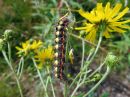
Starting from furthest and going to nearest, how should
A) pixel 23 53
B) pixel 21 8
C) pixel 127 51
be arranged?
1. pixel 21 8
2. pixel 127 51
3. pixel 23 53

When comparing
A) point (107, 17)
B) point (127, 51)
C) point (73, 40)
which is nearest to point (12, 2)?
point (73, 40)

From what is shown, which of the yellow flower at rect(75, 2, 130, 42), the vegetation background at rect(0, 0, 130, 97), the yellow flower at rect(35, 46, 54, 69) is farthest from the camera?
the vegetation background at rect(0, 0, 130, 97)

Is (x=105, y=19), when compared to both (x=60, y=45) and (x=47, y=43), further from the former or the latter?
(x=47, y=43)

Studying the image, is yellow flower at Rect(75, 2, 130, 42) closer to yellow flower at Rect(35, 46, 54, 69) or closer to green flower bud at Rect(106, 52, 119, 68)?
green flower bud at Rect(106, 52, 119, 68)

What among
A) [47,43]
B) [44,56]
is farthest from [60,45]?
[47,43]

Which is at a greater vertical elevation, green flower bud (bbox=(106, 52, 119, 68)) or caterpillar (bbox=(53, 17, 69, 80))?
caterpillar (bbox=(53, 17, 69, 80))

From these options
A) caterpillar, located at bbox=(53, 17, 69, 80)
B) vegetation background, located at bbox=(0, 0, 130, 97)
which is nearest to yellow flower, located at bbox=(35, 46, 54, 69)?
caterpillar, located at bbox=(53, 17, 69, 80)

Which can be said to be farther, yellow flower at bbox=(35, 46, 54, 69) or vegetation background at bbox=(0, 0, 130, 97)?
vegetation background at bbox=(0, 0, 130, 97)

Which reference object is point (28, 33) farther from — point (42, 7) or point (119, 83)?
point (119, 83)
